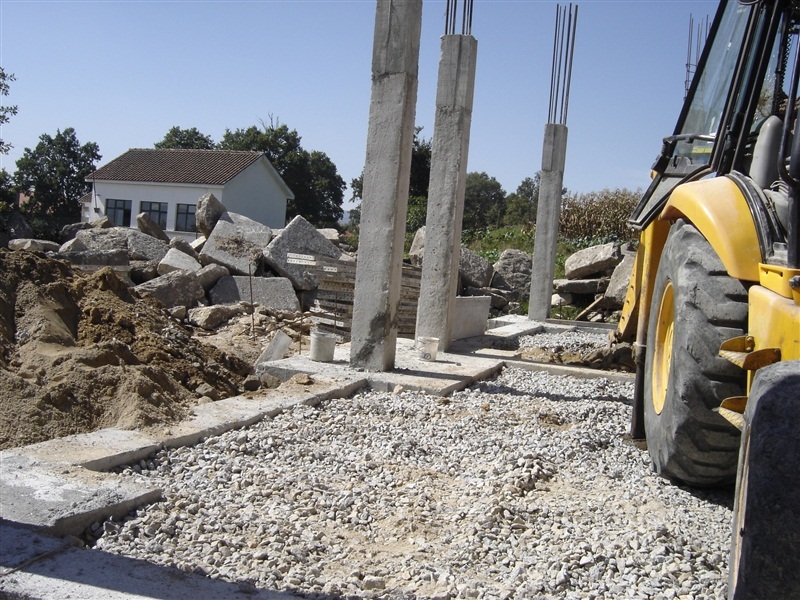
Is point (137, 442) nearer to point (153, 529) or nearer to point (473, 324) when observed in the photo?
point (153, 529)

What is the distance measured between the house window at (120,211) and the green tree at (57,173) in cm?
938

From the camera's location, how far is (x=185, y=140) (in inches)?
2425

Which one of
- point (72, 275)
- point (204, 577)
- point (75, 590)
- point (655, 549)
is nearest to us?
point (75, 590)

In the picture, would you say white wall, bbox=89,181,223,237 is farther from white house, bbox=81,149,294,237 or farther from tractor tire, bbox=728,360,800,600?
tractor tire, bbox=728,360,800,600

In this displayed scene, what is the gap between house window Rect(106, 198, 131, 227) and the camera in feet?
134

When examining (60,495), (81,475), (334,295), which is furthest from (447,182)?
(60,495)

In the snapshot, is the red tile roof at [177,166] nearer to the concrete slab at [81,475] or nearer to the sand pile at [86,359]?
the sand pile at [86,359]

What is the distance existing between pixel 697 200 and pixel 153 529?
3.06 m

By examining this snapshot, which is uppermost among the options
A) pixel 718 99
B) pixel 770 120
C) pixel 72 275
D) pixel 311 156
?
pixel 311 156

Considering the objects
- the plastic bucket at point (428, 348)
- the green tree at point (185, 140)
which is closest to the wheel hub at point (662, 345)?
the plastic bucket at point (428, 348)

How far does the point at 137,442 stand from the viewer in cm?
441

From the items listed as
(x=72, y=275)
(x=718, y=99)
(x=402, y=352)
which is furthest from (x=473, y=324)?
(x=718, y=99)

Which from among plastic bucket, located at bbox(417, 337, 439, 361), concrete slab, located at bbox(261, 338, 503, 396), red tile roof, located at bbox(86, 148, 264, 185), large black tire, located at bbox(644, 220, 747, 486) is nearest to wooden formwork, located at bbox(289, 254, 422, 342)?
concrete slab, located at bbox(261, 338, 503, 396)

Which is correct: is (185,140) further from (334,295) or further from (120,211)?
(334,295)
